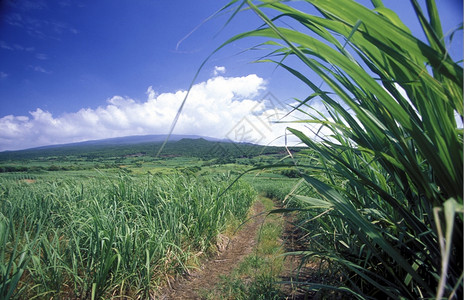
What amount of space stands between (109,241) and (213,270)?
1.56 meters

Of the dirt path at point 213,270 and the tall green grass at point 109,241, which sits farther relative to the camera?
the dirt path at point 213,270

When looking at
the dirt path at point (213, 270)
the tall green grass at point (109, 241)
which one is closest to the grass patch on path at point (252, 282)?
the dirt path at point (213, 270)

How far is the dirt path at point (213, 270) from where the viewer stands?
2461 mm

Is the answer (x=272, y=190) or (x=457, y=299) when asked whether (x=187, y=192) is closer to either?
(x=457, y=299)

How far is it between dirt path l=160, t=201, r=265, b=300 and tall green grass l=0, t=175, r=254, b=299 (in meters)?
0.16

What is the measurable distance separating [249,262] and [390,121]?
2.83 meters

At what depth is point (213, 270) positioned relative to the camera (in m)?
3.10

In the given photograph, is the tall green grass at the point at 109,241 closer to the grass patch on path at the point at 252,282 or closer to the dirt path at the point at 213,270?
the dirt path at the point at 213,270

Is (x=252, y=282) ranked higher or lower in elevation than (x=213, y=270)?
higher

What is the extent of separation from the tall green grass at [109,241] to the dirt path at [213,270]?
0.54 feet

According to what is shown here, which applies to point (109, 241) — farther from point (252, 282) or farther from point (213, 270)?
point (213, 270)

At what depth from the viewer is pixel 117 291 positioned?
7.05ft

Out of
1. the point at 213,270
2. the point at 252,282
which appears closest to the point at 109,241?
the point at 252,282

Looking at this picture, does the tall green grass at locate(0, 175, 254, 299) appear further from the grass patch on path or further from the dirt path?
the grass patch on path
